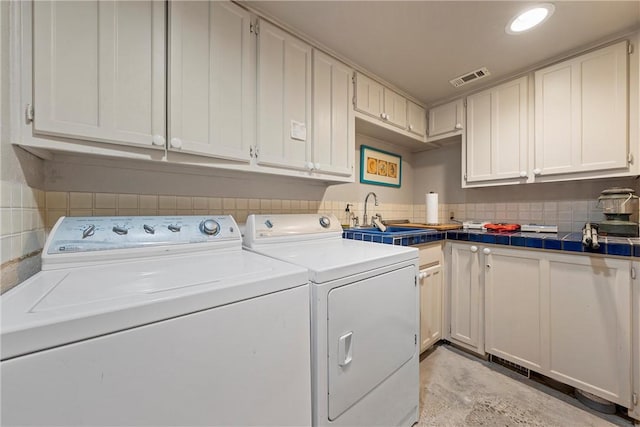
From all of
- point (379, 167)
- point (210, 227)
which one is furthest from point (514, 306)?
point (210, 227)

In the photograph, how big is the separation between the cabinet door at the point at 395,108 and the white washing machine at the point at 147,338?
71.4 inches

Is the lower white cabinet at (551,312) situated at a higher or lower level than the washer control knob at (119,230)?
lower

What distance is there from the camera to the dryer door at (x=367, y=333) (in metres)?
0.92

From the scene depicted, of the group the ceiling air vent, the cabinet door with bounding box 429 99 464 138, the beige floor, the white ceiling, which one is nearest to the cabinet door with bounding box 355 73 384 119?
the white ceiling

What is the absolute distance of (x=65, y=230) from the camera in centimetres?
94

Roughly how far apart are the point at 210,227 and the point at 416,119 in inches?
88.2

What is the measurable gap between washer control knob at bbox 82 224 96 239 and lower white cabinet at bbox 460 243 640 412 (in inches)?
89.6

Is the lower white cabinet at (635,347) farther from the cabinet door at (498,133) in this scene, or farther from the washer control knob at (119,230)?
the washer control knob at (119,230)

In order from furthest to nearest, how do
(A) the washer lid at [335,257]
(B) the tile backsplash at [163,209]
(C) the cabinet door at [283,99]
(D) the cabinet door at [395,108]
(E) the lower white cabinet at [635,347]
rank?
(D) the cabinet door at [395,108]
(C) the cabinet door at [283,99]
(E) the lower white cabinet at [635,347]
(A) the washer lid at [335,257]
(B) the tile backsplash at [163,209]

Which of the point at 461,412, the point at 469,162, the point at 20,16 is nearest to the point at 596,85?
the point at 469,162

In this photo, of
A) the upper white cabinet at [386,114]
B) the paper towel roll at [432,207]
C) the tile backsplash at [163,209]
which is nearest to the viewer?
the tile backsplash at [163,209]

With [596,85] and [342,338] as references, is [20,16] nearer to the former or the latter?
[342,338]

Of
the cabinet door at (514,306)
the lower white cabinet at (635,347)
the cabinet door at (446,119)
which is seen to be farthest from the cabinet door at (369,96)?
the lower white cabinet at (635,347)

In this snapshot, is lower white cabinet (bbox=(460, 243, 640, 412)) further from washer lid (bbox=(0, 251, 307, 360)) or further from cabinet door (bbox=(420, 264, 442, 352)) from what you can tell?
washer lid (bbox=(0, 251, 307, 360))
